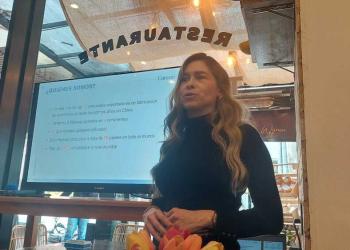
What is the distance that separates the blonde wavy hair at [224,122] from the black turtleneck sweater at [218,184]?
0.01m

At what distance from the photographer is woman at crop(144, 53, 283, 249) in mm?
771

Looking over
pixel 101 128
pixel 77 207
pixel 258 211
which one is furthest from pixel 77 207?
pixel 258 211

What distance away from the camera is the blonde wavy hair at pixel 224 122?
0.83 meters

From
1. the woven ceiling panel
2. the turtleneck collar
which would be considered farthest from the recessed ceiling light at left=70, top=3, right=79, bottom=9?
the turtleneck collar

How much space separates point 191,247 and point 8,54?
1.45m

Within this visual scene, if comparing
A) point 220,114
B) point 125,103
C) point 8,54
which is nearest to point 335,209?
point 220,114

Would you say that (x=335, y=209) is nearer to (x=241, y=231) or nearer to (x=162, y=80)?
(x=241, y=231)

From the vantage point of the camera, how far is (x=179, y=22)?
62.1 inches

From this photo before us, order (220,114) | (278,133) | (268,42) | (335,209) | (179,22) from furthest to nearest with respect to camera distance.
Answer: (278,133)
(179,22)
(268,42)
(220,114)
(335,209)

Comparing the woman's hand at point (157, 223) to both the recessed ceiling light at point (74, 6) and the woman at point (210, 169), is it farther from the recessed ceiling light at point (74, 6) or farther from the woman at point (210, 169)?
the recessed ceiling light at point (74, 6)

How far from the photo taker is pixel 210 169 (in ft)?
2.79

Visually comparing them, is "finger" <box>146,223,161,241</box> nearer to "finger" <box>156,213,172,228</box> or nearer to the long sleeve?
"finger" <box>156,213,172,228</box>

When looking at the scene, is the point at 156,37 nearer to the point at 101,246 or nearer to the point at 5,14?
the point at 101,246

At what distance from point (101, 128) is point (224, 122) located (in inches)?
22.4
